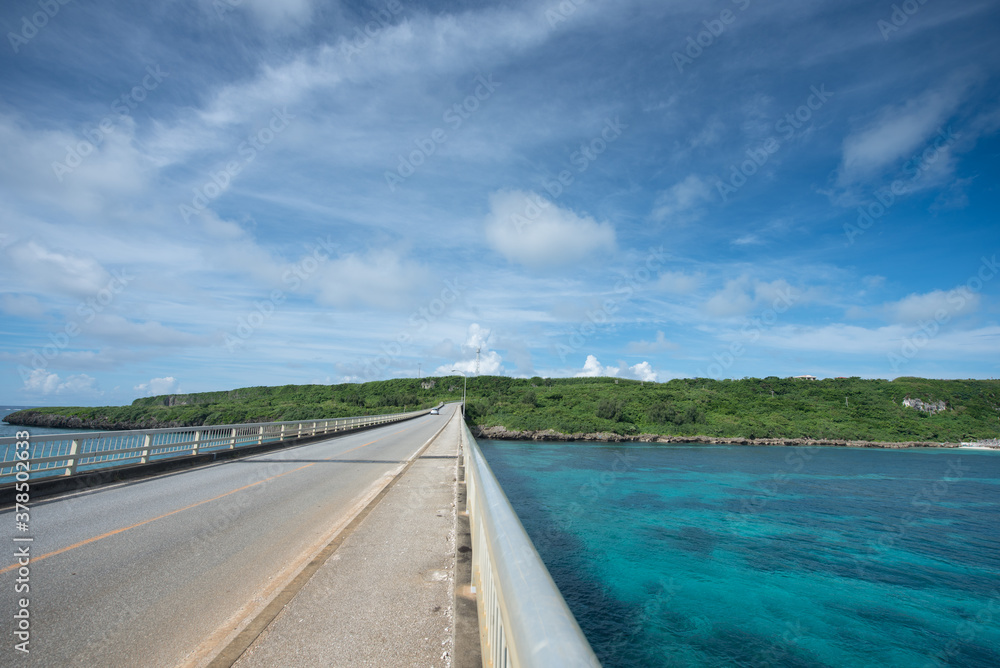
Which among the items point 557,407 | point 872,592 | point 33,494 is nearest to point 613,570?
point 872,592

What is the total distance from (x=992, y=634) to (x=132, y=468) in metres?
22.9

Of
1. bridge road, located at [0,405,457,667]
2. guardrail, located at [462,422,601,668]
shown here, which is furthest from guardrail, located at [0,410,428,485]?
guardrail, located at [462,422,601,668]

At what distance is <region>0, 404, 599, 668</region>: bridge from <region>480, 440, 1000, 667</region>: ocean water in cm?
686

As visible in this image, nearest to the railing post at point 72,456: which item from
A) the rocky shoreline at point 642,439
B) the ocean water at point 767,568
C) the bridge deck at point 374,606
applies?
the bridge deck at point 374,606

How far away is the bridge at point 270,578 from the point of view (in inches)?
116

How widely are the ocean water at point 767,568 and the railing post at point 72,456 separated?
12.2 meters

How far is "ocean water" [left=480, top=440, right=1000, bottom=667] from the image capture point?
37.5 ft

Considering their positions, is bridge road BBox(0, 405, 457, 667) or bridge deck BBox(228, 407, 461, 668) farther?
bridge road BBox(0, 405, 457, 667)

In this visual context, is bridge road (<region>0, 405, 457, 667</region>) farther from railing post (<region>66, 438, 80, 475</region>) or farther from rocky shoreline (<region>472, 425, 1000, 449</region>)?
rocky shoreline (<region>472, 425, 1000, 449</region>)

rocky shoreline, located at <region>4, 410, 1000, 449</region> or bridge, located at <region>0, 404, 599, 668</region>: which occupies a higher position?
bridge, located at <region>0, 404, 599, 668</region>

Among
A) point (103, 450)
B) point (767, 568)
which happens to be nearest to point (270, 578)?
point (103, 450)

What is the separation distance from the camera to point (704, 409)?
3499 inches

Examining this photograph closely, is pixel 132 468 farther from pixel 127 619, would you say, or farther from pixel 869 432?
pixel 869 432

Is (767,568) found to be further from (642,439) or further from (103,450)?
(642,439)
